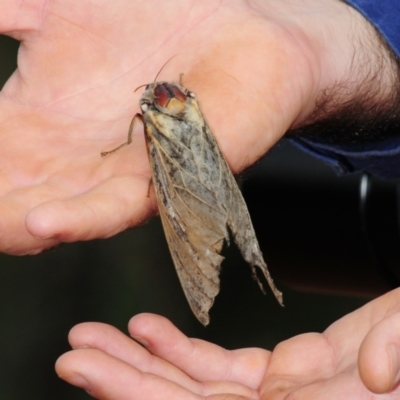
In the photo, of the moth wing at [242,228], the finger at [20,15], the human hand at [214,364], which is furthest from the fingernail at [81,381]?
the finger at [20,15]

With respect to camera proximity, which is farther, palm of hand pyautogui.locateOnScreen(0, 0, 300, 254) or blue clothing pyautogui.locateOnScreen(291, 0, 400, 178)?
blue clothing pyautogui.locateOnScreen(291, 0, 400, 178)

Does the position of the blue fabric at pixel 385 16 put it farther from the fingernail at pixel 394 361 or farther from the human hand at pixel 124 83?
the fingernail at pixel 394 361

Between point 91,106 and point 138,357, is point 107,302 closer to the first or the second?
point 91,106

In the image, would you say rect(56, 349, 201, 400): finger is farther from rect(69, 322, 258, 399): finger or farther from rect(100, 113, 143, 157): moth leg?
rect(100, 113, 143, 157): moth leg

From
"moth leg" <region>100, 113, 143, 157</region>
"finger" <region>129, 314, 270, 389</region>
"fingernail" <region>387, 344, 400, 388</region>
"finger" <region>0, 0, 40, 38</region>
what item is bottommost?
"finger" <region>129, 314, 270, 389</region>

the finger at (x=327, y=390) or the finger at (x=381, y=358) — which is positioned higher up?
the finger at (x=381, y=358)

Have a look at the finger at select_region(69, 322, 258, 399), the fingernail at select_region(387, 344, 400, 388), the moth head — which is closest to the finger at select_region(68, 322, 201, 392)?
the finger at select_region(69, 322, 258, 399)

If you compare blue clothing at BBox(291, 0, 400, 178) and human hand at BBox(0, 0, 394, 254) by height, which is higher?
human hand at BBox(0, 0, 394, 254)
